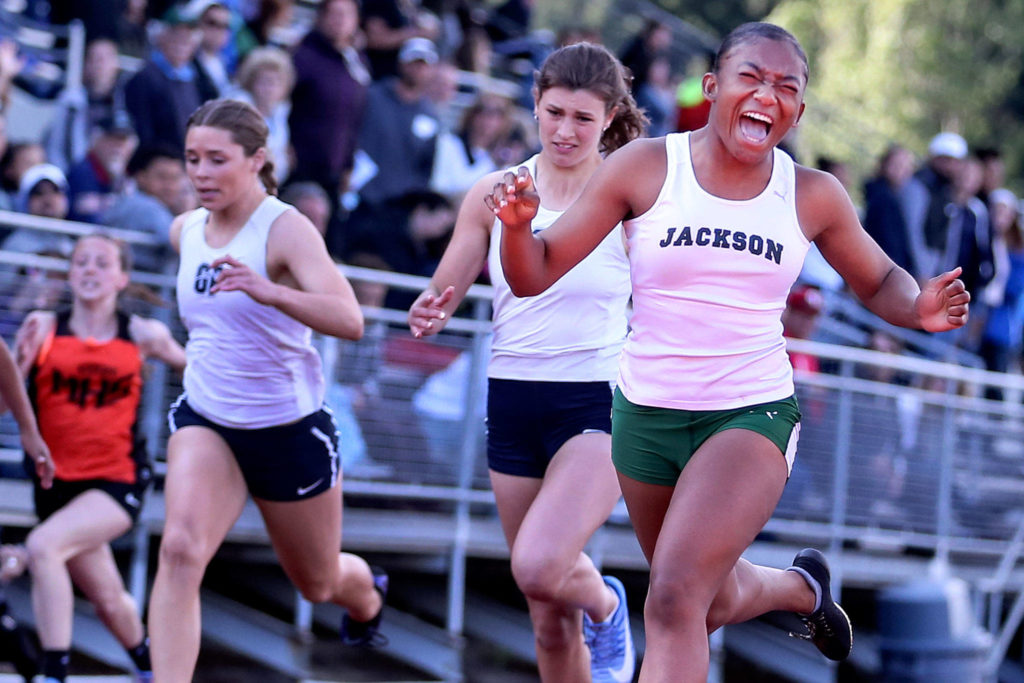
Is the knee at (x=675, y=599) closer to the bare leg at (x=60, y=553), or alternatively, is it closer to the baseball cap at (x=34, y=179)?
the bare leg at (x=60, y=553)

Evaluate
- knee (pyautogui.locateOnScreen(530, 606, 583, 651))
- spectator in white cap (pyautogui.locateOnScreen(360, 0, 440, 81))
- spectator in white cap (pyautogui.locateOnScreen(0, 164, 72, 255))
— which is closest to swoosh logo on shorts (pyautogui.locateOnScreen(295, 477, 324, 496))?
knee (pyautogui.locateOnScreen(530, 606, 583, 651))

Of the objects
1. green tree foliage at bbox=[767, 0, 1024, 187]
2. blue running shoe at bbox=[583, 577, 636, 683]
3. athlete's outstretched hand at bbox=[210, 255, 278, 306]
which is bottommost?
blue running shoe at bbox=[583, 577, 636, 683]

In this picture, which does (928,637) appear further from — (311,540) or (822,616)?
(311,540)

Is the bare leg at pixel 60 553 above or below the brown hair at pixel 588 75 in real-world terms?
below

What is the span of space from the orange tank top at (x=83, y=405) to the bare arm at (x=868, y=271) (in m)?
3.47

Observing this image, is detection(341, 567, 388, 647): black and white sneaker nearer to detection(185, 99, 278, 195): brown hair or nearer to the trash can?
A: detection(185, 99, 278, 195): brown hair

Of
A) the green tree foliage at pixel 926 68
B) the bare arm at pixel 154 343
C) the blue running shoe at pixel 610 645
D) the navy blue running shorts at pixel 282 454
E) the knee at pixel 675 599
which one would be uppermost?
the green tree foliage at pixel 926 68

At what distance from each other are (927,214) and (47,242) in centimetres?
807

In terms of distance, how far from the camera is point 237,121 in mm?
5566

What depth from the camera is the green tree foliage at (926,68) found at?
93.6ft

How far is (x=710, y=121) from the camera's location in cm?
437

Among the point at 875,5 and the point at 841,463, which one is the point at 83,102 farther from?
the point at 875,5

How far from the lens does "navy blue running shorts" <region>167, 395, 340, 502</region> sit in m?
5.60

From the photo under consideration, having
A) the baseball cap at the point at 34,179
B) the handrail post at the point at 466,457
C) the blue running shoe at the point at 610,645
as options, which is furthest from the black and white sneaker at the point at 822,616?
the baseball cap at the point at 34,179
